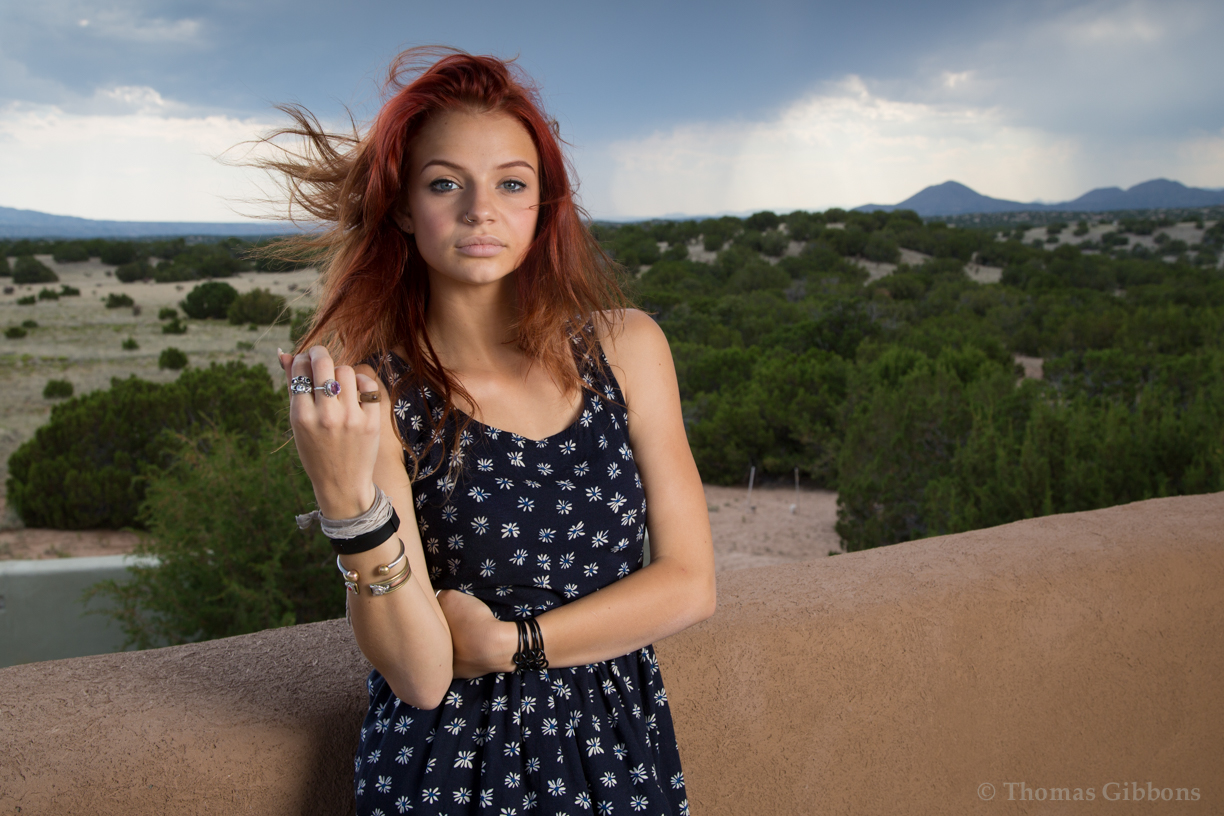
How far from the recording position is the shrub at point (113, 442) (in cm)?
905

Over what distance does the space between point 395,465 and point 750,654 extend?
72cm

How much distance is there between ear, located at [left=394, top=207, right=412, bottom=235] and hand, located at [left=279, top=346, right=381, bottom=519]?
0.48m

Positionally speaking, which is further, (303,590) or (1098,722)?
(303,590)

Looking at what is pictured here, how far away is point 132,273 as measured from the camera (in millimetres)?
40219

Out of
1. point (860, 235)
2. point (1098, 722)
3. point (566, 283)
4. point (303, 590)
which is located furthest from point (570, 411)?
point (860, 235)

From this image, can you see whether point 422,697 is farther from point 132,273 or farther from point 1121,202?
point 1121,202

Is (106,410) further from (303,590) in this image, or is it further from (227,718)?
(227,718)

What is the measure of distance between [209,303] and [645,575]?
99.9 ft

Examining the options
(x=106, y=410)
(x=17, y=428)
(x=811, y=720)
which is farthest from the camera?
(x=17, y=428)

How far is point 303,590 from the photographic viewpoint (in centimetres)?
502

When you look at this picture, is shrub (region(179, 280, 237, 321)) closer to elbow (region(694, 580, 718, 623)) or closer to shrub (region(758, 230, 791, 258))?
shrub (region(758, 230, 791, 258))

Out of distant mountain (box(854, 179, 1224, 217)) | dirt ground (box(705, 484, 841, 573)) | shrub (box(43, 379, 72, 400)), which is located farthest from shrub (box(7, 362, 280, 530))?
distant mountain (box(854, 179, 1224, 217))

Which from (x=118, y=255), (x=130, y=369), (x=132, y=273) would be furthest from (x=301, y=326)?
(x=118, y=255)

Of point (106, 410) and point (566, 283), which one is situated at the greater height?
point (566, 283)
